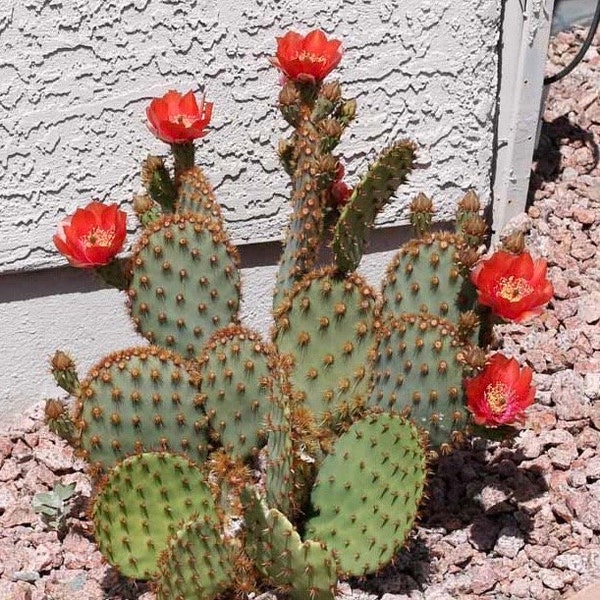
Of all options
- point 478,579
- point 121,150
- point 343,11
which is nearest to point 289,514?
point 478,579

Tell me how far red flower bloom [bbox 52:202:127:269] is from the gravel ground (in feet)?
3.08

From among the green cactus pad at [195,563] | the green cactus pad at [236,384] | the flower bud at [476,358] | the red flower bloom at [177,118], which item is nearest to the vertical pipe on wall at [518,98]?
the red flower bloom at [177,118]

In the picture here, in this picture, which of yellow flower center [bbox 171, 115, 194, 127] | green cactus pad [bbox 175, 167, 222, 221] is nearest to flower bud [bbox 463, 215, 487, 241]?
green cactus pad [bbox 175, 167, 222, 221]

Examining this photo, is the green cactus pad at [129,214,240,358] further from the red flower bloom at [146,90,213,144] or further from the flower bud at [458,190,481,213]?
the flower bud at [458,190,481,213]

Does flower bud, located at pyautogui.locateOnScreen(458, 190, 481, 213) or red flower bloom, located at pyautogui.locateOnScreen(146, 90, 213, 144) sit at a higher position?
red flower bloom, located at pyautogui.locateOnScreen(146, 90, 213, 144)

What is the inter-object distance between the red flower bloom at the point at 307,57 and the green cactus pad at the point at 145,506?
1.15 meters

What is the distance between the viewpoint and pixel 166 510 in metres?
3.37

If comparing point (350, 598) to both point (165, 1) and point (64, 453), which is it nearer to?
point (64, 453)

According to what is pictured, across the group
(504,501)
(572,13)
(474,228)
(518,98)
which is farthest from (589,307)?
(572,13)

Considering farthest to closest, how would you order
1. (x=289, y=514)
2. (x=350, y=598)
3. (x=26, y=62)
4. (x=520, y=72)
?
(x=520, y=72) < (x=26, y=62) < (x=350, y=598) < (x=289, y=514)

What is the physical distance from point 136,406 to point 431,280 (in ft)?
3.02

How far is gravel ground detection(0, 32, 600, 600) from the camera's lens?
3.70 meters

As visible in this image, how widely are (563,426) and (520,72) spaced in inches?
51.1

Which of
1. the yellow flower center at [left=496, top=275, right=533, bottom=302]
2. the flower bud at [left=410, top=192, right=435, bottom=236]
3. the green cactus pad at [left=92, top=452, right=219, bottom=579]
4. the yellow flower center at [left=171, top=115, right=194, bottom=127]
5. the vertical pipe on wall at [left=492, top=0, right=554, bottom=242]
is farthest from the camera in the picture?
the vertical pipe on wall at [left=492, top=0, right=554, bottom=242]
